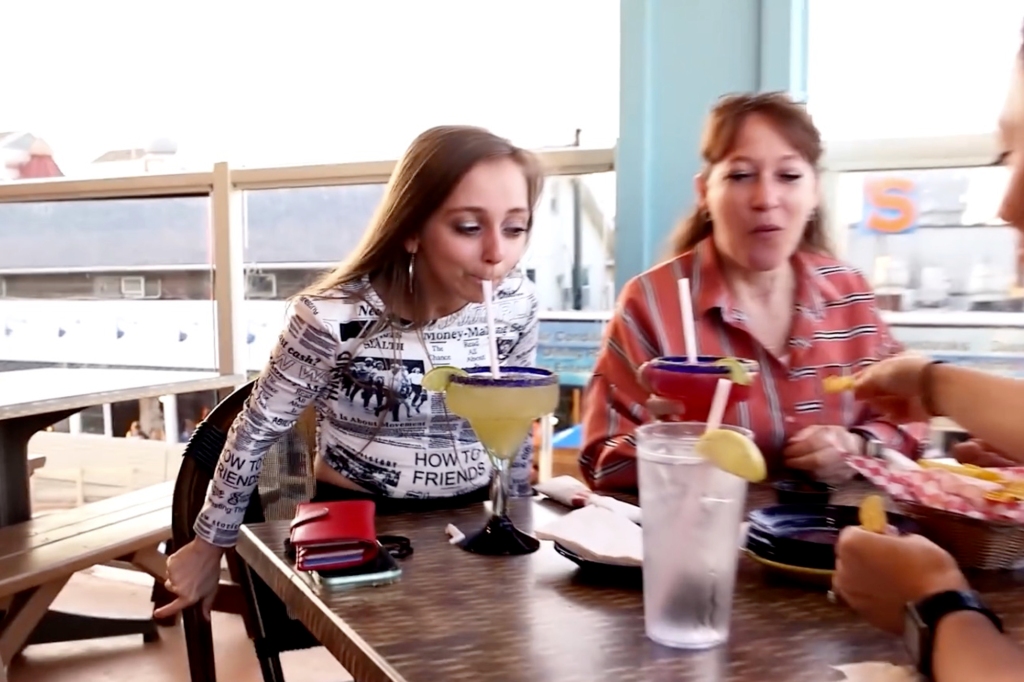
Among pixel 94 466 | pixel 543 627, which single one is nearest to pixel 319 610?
pixel 543 627

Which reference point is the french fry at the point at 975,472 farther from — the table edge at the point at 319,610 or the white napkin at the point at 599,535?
the table edge at the point at 319,610

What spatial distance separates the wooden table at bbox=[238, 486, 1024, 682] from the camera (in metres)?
0.73

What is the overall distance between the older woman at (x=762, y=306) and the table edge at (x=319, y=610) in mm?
626

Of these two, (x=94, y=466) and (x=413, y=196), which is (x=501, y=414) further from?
(x=94, y=466)

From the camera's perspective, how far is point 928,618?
0.72 metres

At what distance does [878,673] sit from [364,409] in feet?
3.14

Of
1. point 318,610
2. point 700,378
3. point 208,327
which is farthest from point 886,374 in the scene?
point 208,327

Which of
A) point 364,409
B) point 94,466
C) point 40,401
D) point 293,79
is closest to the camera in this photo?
point 364,409

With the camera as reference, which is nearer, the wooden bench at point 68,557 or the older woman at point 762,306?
the older woman at point 762,306

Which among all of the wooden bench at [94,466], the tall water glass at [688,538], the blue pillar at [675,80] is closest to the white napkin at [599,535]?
the tall water glass at [688,538]

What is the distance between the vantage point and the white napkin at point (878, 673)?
0.70 m

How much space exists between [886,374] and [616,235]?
4.40ft

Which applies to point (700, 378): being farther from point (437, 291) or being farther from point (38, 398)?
point (38, 398)

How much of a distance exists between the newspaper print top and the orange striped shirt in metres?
0.19
